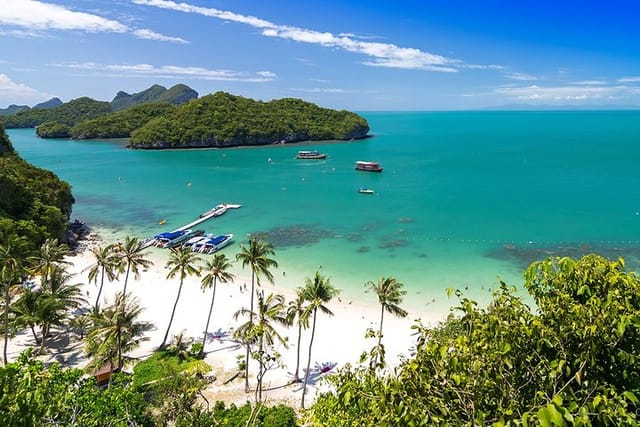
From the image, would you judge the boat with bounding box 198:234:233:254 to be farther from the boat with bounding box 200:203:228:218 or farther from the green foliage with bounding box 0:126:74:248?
the green foliage with bounding box 0:126:74:248

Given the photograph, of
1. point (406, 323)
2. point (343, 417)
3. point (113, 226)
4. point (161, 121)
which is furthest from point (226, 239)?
point (161, 121)

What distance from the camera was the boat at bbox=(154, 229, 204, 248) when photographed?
1945 inches

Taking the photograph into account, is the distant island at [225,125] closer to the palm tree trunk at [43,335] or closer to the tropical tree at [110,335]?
the palm tree trunk at [43,335]

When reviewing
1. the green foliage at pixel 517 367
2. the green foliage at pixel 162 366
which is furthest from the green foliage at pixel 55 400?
the green foliage at pixel 517 367

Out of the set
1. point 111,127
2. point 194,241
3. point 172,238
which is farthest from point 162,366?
point 111,127

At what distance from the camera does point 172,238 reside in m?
50.2

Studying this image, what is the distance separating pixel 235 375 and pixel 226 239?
26.7m

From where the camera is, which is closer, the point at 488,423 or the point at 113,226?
the point at 488,423

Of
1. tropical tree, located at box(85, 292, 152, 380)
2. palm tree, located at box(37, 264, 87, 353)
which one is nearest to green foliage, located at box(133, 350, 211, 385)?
tropical tree, located at box(85, 292, 152, 380)

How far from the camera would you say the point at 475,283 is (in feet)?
126

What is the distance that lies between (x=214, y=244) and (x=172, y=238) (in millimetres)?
6173

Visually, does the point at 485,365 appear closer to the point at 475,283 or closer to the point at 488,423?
the point at 488,423

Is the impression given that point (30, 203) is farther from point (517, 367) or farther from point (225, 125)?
point (225, 125)

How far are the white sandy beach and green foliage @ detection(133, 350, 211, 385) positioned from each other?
1.01m
